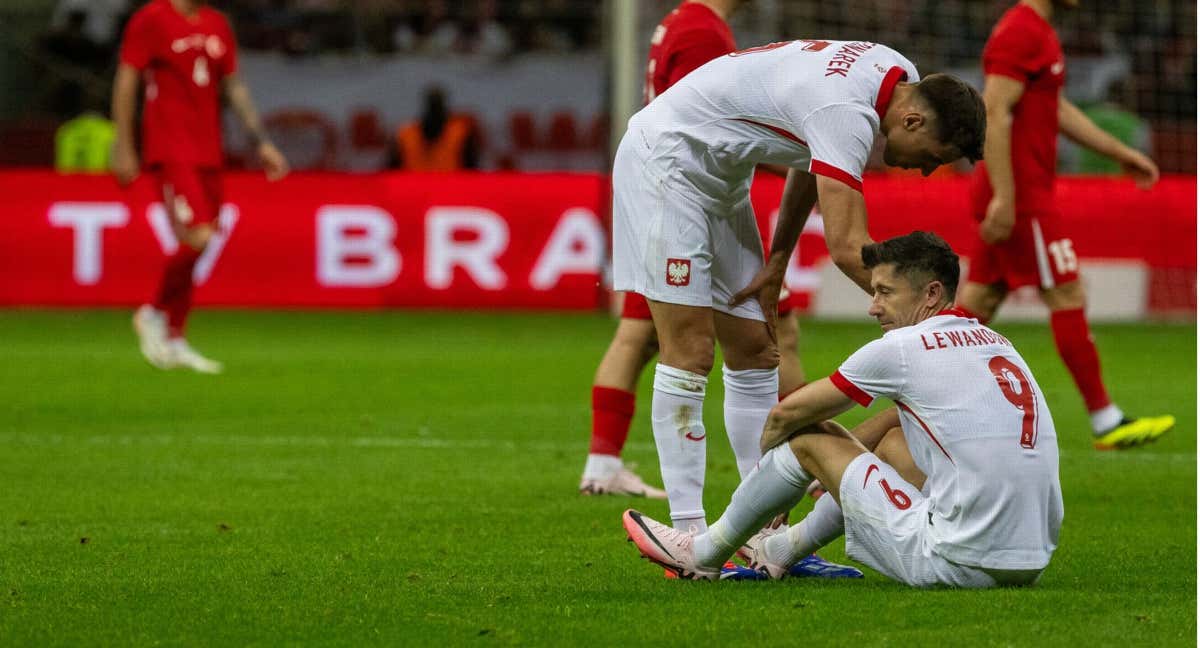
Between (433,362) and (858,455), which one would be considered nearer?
(858,455)

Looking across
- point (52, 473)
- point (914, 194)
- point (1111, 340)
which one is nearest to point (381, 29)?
point (914, 194)

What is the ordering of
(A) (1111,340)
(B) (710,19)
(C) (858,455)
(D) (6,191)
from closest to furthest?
(C) (858,455) → (B) (710,19) → (A) (1111,340) → (D) (6,191)

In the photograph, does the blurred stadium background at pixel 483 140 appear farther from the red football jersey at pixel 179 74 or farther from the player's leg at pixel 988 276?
the player's leg at pixel 988 276

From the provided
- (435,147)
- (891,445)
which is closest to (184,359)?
(891,445)

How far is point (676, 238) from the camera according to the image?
5.13 metres

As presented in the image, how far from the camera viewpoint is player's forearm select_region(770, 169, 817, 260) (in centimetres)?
527

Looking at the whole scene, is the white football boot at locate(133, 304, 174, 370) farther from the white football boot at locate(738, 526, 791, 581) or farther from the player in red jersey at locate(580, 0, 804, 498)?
the white football boot at locate(738, 526, 791, 581)

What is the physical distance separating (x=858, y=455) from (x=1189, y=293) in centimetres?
1239

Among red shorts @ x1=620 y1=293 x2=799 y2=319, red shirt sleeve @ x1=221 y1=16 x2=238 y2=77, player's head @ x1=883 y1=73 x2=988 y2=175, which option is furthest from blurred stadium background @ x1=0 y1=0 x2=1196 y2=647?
red shirt sleeve @ x1=221 y1=16 x2=238 y2=77

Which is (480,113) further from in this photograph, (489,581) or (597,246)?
(489,581)

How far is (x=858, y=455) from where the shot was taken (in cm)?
461

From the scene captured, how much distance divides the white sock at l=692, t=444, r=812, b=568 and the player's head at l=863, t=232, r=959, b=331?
43cm

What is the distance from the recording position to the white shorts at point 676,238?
513cm

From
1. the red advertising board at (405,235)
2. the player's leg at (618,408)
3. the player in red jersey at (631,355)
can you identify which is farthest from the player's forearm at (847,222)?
the red advertising board at (405,235)
